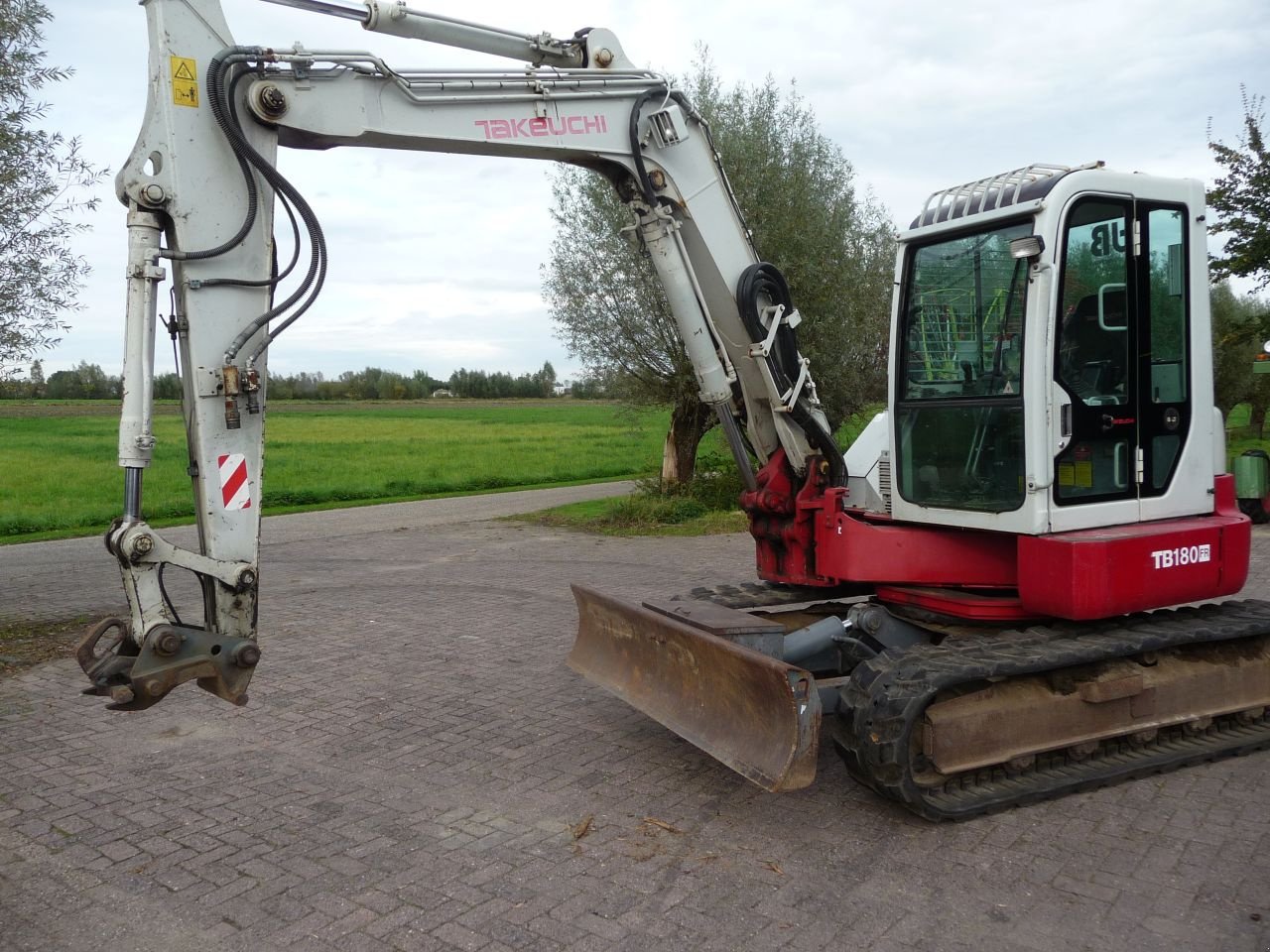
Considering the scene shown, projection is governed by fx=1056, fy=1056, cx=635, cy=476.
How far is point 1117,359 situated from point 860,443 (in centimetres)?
162

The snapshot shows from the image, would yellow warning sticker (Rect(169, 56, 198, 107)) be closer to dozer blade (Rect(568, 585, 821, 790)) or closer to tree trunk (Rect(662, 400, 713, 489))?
dozer blade (Rect(568, 585, 821, 790))

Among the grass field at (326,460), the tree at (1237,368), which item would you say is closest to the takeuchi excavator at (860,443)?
the grass field at (326,460)

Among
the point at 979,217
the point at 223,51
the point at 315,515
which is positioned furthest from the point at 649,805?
the point at 315,515

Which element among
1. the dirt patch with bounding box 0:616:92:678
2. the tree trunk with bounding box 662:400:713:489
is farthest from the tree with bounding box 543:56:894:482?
the dirt patch with bounding box 0:616:92:678

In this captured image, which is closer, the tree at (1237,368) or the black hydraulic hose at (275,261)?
the black hydraulic hose at (275,261)

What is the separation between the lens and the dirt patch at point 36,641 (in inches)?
325

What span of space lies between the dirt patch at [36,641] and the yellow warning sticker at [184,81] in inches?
202

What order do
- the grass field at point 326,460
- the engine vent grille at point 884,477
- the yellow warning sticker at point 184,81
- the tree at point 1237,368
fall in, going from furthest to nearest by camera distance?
1. the tree at point 1237,368
2. the grass field at point 326,460
3. the engine vent grille at point 884,477
4. the yellow warning sticker at point 184,81

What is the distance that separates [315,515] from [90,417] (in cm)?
4113

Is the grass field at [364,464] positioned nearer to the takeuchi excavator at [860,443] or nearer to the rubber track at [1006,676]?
the takeuchi excavator at [860,443]

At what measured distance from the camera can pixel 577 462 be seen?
2983cm

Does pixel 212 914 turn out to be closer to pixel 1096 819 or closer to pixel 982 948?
pixel 982 948

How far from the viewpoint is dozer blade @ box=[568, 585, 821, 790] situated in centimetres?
471

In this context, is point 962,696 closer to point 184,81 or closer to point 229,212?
point 229,212
